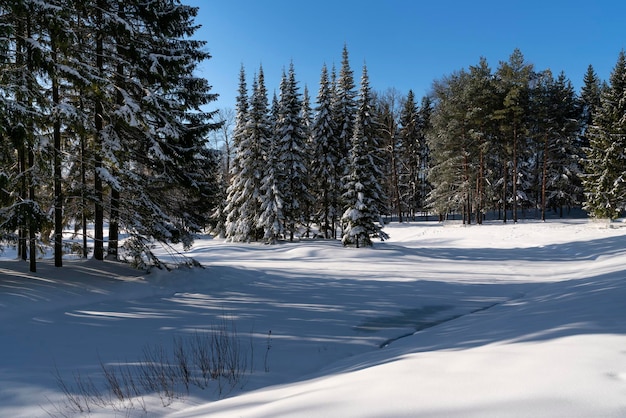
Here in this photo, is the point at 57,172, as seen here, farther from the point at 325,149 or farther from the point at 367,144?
the point at 325,149

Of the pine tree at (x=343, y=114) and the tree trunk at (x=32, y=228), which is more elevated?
the pine tree at (x=343, y=114)

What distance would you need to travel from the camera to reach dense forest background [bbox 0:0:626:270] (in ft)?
30.5

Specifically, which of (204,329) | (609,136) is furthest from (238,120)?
(609,136)

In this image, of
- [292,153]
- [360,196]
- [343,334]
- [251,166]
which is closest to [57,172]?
[343,334]

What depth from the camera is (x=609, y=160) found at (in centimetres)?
2712

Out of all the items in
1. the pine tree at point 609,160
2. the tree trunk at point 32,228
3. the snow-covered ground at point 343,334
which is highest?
the pine tree at point 609,160

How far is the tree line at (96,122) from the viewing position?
8656 mm

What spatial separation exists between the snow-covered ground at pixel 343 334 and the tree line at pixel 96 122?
6.34ft

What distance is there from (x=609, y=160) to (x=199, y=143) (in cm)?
3136

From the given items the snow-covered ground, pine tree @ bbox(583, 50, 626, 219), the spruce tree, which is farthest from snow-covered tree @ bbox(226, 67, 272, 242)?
pine tree @ bbox(583, 50, 626, 219)

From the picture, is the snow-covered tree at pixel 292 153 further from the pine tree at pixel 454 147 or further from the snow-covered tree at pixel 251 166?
the pine tree at pixel 454 147

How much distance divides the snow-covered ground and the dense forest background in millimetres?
2153

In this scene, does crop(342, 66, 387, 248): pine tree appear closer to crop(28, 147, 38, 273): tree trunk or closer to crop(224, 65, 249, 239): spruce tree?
crop(224, 65, 249, 239): spruce tree

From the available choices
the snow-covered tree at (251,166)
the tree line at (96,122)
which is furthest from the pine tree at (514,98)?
the tree line at (96,122)
